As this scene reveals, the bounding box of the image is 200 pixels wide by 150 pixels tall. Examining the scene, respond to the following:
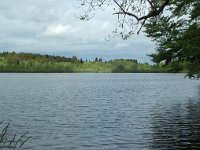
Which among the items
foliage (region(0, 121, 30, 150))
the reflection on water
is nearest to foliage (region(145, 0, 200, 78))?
the reflection on water

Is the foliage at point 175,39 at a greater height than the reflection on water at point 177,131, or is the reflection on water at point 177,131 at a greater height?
the foliage at point 175,39

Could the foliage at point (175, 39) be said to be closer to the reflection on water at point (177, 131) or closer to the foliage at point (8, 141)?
the reflection on water at point (177, 131)

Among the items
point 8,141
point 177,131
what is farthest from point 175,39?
point 8,141

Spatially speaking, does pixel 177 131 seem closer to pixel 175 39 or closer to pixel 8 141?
pixel 175 39

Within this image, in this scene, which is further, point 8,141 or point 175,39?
point 175,39

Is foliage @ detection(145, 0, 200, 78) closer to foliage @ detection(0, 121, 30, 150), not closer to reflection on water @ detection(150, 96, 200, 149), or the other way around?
reflection on water @ detection(150, 96, 200, 149)

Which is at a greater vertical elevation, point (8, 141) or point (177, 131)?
point (8, 141)

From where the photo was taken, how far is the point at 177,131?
39906mm

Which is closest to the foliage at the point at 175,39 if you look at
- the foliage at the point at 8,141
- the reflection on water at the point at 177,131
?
the reflection on water at the point at 177,131

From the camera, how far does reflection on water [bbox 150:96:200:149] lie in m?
32.9

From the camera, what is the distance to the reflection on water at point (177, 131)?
32.9 m

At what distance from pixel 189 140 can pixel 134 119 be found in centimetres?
1651

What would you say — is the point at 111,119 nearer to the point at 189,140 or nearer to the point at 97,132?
the point at 97,132

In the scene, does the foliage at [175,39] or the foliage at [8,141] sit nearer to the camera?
the foliage at [8,141]
